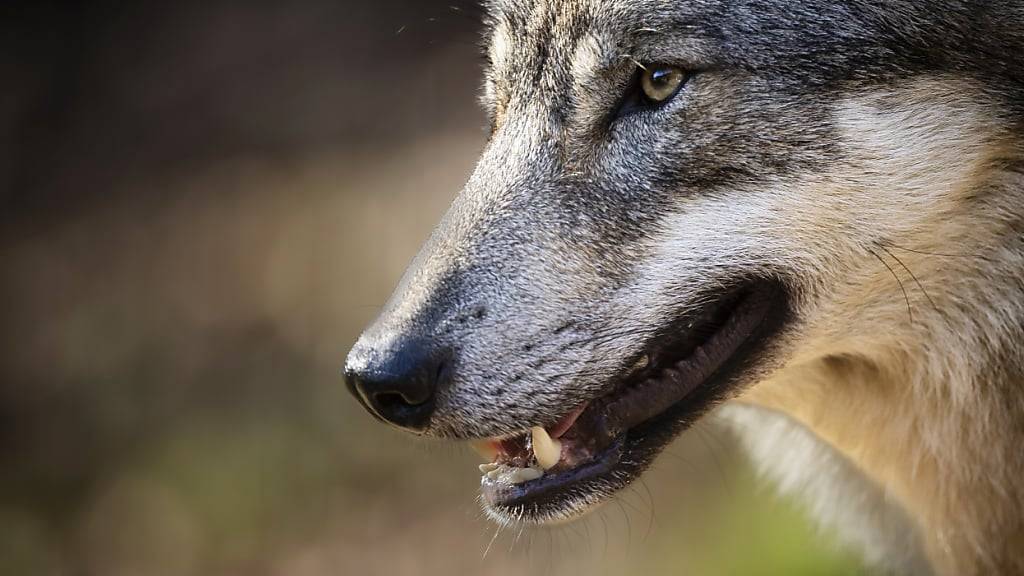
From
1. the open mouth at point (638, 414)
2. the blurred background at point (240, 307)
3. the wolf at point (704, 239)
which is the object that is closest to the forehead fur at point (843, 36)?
the wolf at point (704, 239)

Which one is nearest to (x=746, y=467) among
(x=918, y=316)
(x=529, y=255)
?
(x=918, y=316)

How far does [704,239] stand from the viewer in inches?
98.4

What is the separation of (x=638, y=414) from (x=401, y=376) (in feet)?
1.83

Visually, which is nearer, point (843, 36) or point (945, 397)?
point (843, 36)

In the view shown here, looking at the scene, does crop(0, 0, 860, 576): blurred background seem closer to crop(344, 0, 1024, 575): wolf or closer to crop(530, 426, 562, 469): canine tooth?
crop(344, 0, 1024, 575): wolf

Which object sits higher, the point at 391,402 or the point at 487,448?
the point at 391,402

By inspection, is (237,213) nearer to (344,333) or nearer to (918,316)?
→ (344,333)

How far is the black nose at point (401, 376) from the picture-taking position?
2377 millimetres

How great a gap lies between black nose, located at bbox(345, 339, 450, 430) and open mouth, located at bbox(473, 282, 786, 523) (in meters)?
0.25

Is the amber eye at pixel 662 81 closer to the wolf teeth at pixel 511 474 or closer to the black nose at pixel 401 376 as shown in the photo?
the black nose at pixel 401 376

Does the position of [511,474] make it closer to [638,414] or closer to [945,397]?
[638,414]

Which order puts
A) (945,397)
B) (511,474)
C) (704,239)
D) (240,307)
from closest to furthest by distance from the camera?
(704,239), (511,474), (945,397), (240,307)

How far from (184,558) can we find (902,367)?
3.84 meters

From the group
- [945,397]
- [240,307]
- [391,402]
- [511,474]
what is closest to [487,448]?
[511,474]
